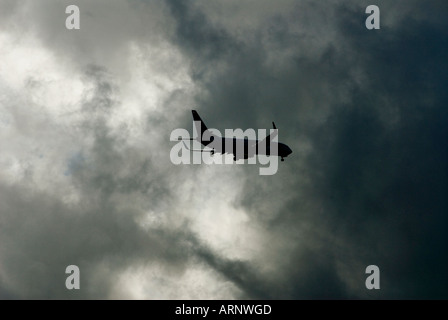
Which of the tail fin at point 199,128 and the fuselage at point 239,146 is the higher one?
the tail fin at point 199,128

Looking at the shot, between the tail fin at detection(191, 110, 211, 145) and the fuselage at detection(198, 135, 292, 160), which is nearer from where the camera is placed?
the tail fin at detection(191, 110, 211, 145)

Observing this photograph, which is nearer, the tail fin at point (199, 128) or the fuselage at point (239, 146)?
the tail fin at point (199, 128)

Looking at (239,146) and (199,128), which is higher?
(199,128)

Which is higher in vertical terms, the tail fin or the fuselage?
the tail fin

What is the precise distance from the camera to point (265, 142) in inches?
5089

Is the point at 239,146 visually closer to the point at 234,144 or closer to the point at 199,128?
the point at 234,144

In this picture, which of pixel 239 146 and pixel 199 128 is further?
pixel 199 128

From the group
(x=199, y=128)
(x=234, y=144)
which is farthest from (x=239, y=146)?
(x=199, y=128)
